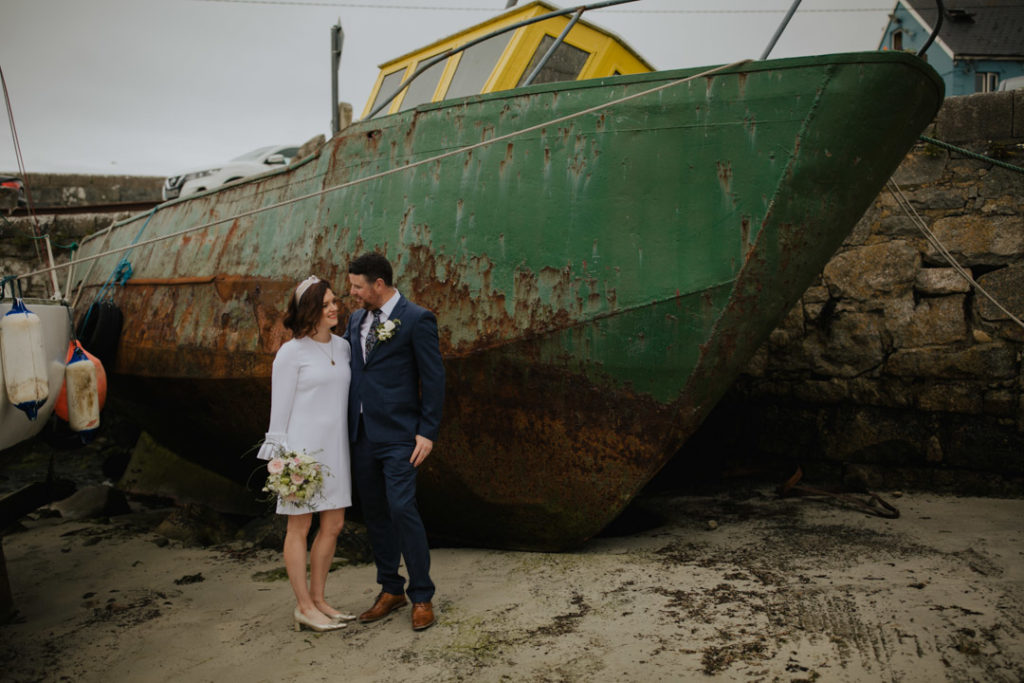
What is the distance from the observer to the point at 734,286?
136 inches

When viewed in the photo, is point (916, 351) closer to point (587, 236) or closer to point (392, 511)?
point (587, 236)

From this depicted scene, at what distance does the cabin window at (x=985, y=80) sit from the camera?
1639 centimetres

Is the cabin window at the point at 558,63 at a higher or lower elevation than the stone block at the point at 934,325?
higher

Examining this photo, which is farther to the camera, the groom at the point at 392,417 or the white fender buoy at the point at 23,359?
the white fender buoy at the point at 23,359

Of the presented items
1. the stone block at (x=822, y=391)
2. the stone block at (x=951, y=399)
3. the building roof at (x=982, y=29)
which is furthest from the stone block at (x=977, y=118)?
the building roof at (x=982, y=29)

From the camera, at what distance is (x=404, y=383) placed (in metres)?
3.27

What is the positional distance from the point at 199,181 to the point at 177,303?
710 cm

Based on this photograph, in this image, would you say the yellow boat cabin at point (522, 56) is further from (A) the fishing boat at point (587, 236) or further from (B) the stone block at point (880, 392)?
(B) the stone block at point (880, 392)

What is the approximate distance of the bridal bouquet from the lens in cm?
310

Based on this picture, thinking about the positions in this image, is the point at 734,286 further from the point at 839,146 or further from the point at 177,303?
the point at 177,303

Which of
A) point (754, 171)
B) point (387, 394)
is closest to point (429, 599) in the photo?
point (387, 394)

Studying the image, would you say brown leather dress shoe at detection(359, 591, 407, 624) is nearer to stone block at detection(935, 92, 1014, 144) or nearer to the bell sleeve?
the bell sleeve

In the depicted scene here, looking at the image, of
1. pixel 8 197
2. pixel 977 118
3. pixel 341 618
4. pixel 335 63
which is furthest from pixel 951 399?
pixel 8 197

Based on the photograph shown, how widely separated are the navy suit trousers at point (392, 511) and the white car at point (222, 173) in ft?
29.9
